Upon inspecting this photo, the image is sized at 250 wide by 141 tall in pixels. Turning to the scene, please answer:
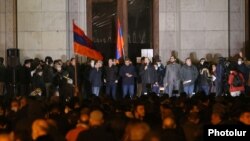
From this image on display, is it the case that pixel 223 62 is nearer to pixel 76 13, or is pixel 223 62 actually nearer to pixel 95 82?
pixel 95 82

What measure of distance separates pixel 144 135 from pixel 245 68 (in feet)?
67.5

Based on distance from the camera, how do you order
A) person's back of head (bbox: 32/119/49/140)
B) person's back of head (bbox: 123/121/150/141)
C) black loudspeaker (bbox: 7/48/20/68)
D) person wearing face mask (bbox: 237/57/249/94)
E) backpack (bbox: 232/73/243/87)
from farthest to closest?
black loudspeaker (bbox: 7/48/20/68) < person wearing face mask (bbox: 237/57/249/94) < backpack (bbox: 232/73/243/87) < person's back of head (bbox: 32/119/49/140) < person's back of head (bbox: 123/121/150/141)

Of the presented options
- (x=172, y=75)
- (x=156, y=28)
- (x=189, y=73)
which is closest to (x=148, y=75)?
(x=172, y=75)

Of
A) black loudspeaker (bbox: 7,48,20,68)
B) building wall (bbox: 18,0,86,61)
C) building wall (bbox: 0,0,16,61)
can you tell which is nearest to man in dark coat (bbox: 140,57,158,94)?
building wall (bbox: 18,0,86,61)

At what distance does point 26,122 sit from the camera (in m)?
11.8

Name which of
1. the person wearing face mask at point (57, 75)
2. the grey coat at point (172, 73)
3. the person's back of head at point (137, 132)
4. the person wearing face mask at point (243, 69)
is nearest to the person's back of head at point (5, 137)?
the person's back of head at point (137, 132)

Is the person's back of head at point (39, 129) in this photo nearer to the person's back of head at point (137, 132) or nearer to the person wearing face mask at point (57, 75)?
the person's back of head at point (137, 132)

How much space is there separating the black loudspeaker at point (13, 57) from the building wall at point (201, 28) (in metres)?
6.73

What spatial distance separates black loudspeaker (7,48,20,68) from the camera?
29439mm

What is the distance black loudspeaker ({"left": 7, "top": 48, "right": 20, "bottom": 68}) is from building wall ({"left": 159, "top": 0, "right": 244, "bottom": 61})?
6.73 metres

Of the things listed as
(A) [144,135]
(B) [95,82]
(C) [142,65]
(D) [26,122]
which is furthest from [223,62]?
(A) [144,135]

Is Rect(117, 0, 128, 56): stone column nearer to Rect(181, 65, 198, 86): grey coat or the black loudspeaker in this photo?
Rect(181, 65, 198, 86): grey coat

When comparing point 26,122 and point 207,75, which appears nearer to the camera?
point 26,122

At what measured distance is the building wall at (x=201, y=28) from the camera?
31875 mm
